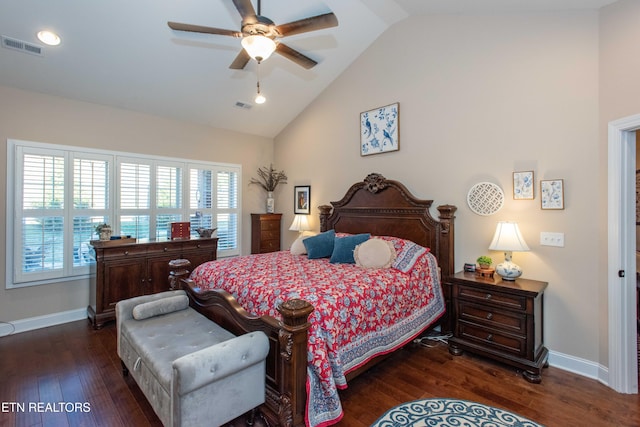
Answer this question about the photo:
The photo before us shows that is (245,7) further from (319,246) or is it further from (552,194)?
(552,194)

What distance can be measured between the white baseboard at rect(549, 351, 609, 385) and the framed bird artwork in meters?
2.75

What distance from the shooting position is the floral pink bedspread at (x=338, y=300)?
1955 millimetres

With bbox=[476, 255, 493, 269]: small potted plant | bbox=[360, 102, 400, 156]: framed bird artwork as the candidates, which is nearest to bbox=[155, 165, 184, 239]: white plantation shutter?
bbox=[360, 102, 400, 156]: framed bird artwork

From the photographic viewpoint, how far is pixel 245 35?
2.18m

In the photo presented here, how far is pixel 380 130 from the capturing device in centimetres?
414

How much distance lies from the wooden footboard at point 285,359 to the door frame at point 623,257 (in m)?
2.51

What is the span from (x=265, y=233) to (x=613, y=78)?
4.73 m

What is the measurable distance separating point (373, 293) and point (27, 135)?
429 centimetres

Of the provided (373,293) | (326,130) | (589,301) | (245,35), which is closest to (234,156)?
(326,130)

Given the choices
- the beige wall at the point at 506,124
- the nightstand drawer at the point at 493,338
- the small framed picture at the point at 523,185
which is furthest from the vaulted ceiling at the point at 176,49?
the nightstand drawer at the point at 493,338

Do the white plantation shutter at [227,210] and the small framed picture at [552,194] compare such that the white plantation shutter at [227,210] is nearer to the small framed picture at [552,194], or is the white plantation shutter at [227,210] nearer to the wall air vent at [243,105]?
the wall air vent at [243,105]

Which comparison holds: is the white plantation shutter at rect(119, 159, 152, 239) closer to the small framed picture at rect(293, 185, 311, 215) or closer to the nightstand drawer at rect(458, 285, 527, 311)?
the small framed picture at rect(293, 185, 311, 215)

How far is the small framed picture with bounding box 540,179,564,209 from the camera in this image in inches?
109

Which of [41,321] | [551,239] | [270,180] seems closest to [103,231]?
[41,321]
